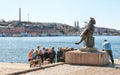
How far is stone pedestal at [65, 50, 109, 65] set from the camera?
18500 millimetres

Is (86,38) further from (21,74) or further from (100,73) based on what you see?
(21,74)

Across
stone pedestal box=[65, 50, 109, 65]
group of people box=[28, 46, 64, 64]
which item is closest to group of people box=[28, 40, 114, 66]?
group of people box=[28, 46, 64, 64]

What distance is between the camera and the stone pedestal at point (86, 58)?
18.5 meters

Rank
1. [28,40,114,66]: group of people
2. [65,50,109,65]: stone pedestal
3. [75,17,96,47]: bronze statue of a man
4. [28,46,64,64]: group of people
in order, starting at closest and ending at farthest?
[65,50,109,65]: stone pedestal → [75,17,96,47]: bronze statue of a man → [28,40,114,66]: group of people → [28,46,64,64]: group of people

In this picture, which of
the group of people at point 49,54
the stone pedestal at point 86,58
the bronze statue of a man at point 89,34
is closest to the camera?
the stone pedestal at point 86,58

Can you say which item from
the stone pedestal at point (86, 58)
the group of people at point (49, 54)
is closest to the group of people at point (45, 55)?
the group of people at point (49, 54)

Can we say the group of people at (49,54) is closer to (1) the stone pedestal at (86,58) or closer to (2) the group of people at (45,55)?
(2) the group of people at (45,55)

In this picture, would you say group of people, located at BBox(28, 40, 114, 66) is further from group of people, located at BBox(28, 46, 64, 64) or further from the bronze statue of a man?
the bronze statue of a man

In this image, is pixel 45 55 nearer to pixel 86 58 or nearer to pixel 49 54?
pixel 49 54

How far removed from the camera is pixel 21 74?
49.1ft

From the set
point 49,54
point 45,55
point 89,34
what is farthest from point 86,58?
point 45,55

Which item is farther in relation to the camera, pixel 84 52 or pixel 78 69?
pixel 84 52

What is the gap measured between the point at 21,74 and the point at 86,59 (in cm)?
483

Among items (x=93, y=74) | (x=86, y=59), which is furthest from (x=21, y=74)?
(x=86, y=59)
